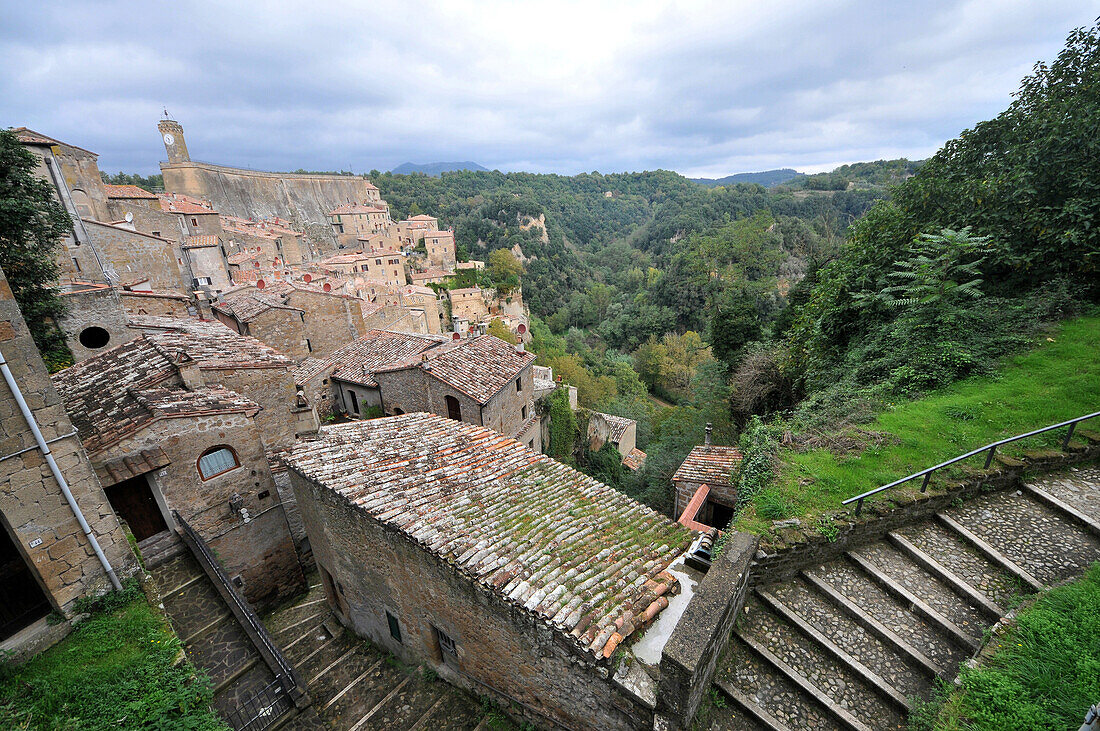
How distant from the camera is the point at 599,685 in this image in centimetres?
471

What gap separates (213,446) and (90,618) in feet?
14.5

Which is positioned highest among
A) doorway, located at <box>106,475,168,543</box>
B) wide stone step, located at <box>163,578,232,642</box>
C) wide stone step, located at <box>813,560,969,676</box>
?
wide stone step, located at <box>813,560,969,676</box>

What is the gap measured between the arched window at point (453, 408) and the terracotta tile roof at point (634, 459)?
546 inches

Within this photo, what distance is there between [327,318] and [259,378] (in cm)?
1147

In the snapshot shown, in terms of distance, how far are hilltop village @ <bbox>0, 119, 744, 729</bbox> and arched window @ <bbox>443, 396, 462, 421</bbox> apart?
0.05 meters

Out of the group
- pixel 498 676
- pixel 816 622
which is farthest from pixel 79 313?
pixel 816 622

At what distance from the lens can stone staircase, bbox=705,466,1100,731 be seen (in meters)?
5.03

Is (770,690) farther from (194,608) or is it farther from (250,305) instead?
(250,305)

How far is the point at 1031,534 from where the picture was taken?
6352mm

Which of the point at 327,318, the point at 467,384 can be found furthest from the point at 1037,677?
the point at 327,318

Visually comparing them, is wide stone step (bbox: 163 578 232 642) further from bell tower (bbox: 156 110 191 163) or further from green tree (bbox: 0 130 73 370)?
bell tower (bbox: 156 110 191 163)

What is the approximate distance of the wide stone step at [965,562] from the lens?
571cm

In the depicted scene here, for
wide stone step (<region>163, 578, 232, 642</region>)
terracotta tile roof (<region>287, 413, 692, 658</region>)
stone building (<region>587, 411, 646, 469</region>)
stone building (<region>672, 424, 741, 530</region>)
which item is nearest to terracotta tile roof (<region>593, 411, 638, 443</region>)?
stone building (<region>587, 411, 646, 469</region>)

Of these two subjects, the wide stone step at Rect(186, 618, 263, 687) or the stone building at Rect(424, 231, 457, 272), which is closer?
the wide stone step at Rect(186, 618, 263, 687)
